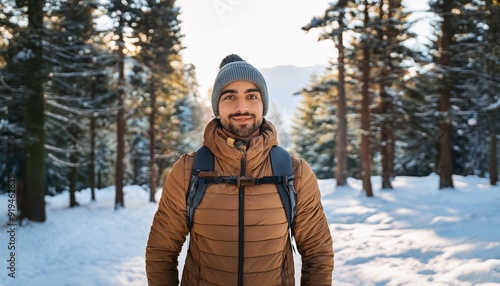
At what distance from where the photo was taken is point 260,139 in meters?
2.32

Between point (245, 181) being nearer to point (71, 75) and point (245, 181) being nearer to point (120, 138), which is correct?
point (71, 75)

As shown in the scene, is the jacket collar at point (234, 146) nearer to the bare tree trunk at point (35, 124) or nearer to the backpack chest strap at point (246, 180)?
the backpack chest strap at point (246, 180)

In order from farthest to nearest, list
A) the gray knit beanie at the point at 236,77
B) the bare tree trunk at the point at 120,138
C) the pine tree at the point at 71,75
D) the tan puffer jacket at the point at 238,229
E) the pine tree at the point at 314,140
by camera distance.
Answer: the pine tree at the point at 314,140
the bare tree trunk at the point at 120,138
the pine tree at the point at 71,75
the gray knit beanie at the point at 236,77
the tan puffer jacket at the point at 238,229

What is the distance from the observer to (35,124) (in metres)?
11.9

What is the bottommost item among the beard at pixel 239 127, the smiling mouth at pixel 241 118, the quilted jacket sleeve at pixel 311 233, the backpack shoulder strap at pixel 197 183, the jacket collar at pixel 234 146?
the quilted jacket sleeve at pixel 311 233

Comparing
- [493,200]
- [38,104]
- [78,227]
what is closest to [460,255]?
[493,200]

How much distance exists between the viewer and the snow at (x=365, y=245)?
620 centimetres

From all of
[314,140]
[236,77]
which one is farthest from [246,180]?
[314,140]

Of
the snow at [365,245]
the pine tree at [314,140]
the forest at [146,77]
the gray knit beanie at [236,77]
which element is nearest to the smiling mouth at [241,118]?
the gray knit beanie at [236,77]

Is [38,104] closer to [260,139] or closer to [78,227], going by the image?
[78,227]

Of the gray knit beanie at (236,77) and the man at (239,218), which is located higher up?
the gray knit beanie at (236,77)

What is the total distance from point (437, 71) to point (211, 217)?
A: 17032 millimetres

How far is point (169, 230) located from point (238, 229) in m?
0.55

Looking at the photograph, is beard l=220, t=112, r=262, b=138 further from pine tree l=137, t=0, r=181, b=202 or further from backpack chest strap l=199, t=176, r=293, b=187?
pine tree l=137, t=0, r=181, b=202
